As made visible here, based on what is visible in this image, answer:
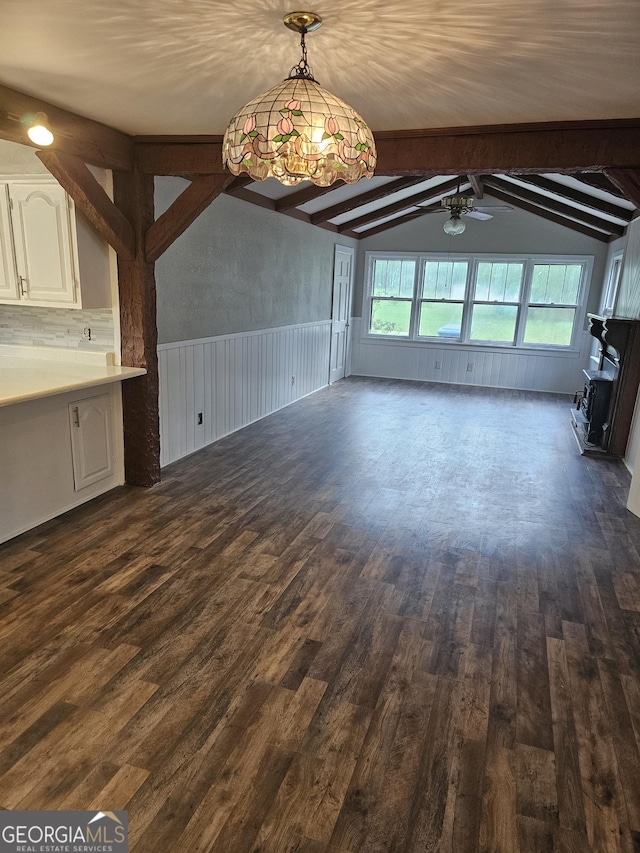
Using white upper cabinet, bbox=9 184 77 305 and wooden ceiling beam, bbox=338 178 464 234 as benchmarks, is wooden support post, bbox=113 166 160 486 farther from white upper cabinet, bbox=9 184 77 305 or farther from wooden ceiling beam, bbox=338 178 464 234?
wooden ceiling beam, bbox=338 178 464 234

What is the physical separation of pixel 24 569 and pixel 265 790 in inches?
77.1

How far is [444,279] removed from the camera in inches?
359

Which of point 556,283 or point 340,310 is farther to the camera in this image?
point 340,310

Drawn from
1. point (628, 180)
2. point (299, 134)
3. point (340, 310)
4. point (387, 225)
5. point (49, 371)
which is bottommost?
point (49, 371)

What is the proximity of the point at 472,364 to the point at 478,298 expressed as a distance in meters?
1.10

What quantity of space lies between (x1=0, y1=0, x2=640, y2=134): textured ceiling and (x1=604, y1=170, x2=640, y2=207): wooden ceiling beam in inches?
11.3

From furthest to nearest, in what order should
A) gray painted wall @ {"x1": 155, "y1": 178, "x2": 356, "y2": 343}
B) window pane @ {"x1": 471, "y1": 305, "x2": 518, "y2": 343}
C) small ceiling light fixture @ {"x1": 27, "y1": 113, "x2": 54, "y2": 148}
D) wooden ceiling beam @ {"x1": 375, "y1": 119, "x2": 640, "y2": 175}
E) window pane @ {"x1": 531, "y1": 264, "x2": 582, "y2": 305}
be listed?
1. window pane @ {"x1": 471, "y1": 305, "x2": 518, "y2": 343}
2. window pane @ {"x1": 531, "y1": 264, "x2": 582, "y2": 305}
3. gray painted wall @ {"x1": 155, "y1": 178, "x2": 356, "y2": 343}
4. wooden ceiling beam @ {"x1": 375, "y1": 119, "x2": 640, "y2": 175}
5. small ceiling light fixture @ {"x1": 27, "y1": 113, "x2": 54, "y2": 148}

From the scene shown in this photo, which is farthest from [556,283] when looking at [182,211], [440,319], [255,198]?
[182,211]

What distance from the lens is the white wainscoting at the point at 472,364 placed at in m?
8.67

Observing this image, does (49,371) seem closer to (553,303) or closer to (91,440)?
(91,440)

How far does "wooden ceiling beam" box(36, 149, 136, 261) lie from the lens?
3254 mm

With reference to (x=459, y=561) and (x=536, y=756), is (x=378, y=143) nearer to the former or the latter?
(x=459, y=561)

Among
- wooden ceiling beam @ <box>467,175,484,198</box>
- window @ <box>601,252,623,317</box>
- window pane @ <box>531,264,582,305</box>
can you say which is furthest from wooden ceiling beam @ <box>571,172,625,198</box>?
window pane @ <box>531,264,582,305</box>

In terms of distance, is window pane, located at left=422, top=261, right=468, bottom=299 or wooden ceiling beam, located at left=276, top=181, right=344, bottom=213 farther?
window pane, located at left=422, top=261, right=468, bottom=299
